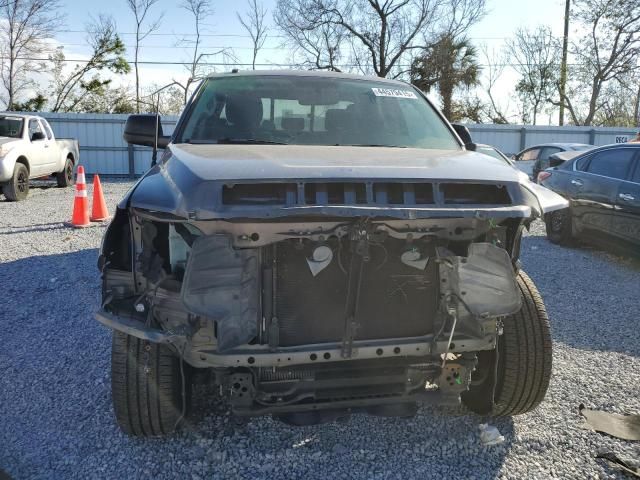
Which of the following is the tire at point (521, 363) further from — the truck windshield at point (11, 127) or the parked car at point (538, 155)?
the truck windshield at point (11, 127)

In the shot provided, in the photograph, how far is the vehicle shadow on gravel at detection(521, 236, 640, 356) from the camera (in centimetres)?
445

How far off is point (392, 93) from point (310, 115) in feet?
2.17

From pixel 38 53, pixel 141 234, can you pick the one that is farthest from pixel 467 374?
pixel 38 53

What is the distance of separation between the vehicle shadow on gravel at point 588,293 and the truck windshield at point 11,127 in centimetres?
1083

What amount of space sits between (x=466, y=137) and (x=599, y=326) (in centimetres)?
218

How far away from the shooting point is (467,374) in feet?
8.84

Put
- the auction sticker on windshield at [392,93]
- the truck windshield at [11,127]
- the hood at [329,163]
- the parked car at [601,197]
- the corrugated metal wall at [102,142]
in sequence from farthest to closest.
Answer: the corrugated metal wall at [102,142] < the truck windshield at [11,127] < the parked car at [601,197] < the auction sticker on windshield at [392,93] < the hood at [329,163]

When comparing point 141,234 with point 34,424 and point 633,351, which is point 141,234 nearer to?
point 34,424

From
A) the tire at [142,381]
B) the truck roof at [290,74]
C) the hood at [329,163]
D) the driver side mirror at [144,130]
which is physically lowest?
the tire at [142,381]

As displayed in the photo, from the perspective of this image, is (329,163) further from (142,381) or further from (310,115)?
(142,381)

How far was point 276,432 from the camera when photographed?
2.95 meters

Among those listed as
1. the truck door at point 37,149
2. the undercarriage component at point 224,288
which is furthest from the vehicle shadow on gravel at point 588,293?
the truck door at point 37,149

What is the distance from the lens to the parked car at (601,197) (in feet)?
22.0

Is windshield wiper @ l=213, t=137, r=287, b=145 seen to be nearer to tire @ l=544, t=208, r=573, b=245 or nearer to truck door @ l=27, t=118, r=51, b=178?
tire @ l=544, t=208, r=573, b=245
